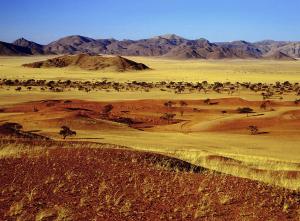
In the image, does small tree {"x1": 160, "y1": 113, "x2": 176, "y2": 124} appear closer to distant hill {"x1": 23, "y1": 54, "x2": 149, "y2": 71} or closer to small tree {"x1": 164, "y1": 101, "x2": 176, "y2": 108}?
small tree {"x1": 164, "y1": 101, "x2": 176, "y2": 108}

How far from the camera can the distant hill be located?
459 ft

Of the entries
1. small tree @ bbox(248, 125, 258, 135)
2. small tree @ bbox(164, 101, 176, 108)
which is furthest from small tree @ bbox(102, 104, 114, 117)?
small tree @ bbox(248, 125, 258, 135)

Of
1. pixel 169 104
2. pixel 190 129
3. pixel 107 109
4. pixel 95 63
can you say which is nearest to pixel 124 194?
pixel 190 129

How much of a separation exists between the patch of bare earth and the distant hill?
12450 cm

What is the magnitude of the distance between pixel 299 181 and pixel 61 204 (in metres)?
7.71

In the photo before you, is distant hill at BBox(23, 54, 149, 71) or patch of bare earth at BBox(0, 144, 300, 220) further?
distant hill at BBox(23, 54, 149, 71)

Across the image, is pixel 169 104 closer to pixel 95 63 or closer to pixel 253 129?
pixel 253 129

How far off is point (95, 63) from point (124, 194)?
5305 inches

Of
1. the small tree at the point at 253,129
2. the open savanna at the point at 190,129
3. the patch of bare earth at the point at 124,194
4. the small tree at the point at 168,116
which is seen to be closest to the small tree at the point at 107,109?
the open savanna at the point at 190,129

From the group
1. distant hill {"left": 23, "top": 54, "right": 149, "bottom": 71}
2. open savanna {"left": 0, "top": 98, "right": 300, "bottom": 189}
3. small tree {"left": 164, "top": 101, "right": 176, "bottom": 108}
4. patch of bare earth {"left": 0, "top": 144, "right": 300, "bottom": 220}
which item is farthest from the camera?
distant hill {"left": 23, "top": 54, "right": 149, "bottom": 71}

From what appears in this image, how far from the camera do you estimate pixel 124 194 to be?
11.0m

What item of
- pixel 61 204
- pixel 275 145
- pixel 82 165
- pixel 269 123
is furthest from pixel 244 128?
pixel 61 204

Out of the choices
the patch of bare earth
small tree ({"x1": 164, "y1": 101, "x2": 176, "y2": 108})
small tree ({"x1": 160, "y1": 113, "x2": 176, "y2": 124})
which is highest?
the patch of bare earth

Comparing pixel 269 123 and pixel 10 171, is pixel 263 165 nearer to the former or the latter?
pixel 10 171
